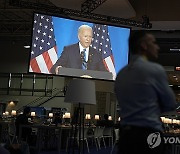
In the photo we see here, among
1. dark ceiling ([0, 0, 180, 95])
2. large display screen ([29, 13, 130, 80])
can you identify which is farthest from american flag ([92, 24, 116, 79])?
dark ceiling ([0, 0, 180, 95])

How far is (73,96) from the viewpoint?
471 cm

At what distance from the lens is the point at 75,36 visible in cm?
692

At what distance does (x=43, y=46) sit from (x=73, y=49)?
Result: 57cm

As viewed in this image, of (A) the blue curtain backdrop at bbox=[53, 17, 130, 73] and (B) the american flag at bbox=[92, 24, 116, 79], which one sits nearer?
(A) the blue curtain backdrop at bbox=[53, 17, 130, 73]

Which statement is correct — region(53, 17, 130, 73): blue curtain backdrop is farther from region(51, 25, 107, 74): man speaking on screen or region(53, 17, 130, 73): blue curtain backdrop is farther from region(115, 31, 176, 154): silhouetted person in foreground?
region(115, 31, 176, 154): silhouetted person in foreground

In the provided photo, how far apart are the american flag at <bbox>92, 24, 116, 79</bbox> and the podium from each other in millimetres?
137

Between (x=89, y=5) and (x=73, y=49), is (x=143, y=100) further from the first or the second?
(x=89, y=5)

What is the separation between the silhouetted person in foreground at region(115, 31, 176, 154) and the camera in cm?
210

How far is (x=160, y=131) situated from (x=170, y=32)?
9.76 metres

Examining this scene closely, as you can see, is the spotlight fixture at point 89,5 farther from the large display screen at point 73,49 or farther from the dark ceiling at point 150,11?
the large display screen at point 73,49

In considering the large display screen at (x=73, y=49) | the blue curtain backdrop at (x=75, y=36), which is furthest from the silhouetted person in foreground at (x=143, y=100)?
the blue curtain backdrop at (x=75, y=36)

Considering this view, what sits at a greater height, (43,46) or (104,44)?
(104,44)

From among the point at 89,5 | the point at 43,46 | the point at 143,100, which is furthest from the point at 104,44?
the point at 143,100

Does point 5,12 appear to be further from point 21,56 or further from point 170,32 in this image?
point 170,32
